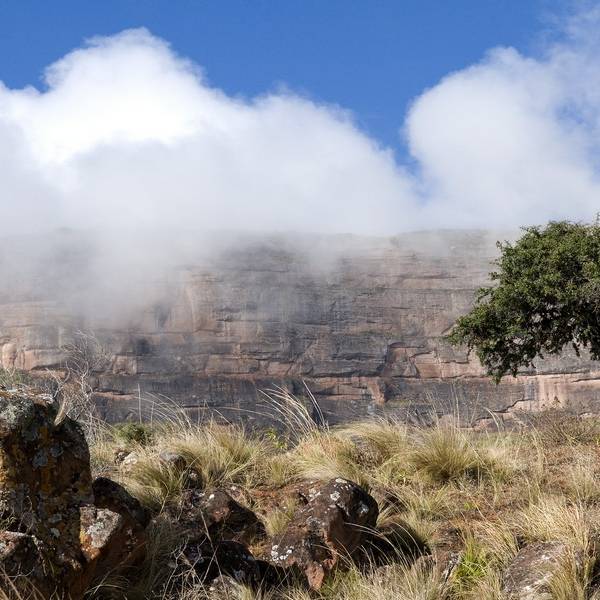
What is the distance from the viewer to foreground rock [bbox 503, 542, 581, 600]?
16.2ft

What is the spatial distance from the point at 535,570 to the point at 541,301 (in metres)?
14.1

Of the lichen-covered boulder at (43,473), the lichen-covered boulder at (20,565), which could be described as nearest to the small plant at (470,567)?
the lichen-covered boulder at (43,473)

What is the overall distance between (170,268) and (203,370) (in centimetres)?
3313

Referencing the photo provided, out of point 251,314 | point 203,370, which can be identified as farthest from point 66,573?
point 251,314

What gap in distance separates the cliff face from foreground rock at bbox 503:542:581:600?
14274cm

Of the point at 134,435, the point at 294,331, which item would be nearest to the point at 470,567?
the point at 134,435

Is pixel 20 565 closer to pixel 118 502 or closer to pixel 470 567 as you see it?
pixel 118 502

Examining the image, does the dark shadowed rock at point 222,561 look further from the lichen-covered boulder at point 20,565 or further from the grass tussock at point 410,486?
the lichen-covered boulder at point 20,565

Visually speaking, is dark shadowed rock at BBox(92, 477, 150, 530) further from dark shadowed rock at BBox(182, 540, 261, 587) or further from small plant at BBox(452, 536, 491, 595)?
small plant at BBox(452, 536, 491, 595)

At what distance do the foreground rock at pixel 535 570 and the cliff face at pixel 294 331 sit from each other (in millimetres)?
142741

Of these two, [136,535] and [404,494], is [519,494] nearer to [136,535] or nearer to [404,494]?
[404,494]

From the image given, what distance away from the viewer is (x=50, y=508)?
178 inches

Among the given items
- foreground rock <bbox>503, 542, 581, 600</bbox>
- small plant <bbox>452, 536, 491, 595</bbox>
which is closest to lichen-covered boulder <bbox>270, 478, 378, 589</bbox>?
small plant <bbox>452, 536, 491, 595</bbox>

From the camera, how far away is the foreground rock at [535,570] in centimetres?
493
